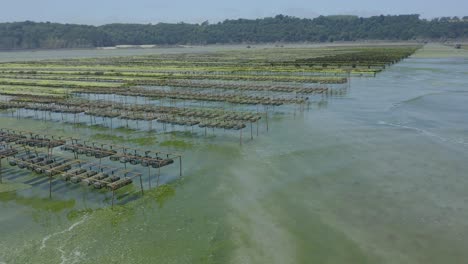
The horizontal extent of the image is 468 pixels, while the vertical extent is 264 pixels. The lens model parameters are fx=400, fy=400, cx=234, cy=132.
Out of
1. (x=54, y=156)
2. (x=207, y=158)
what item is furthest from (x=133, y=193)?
(x=54, y=156)

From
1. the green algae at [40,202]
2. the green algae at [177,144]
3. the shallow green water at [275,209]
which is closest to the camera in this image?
the shallow green water at [275,209]

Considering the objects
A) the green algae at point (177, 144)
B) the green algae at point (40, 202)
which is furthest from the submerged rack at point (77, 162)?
the green algae at point (177, 144)

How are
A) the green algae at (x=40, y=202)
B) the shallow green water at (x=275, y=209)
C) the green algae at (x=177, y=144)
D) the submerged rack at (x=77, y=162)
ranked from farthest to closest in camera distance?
the green algae at (x=177, y=144), the submerged rack at (x=77, y=162), the green algae at (x=40, y=202), the shallow green water at (x=275, y=209)

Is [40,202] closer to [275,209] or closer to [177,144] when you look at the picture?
[177,144]

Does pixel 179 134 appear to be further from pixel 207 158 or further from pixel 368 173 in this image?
pixel 368 173

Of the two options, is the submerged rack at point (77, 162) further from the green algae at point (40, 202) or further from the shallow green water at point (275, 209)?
the shallow green water at point (275, 209)

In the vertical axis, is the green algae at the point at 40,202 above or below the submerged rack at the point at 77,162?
below

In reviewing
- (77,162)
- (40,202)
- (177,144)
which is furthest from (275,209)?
(177,144)

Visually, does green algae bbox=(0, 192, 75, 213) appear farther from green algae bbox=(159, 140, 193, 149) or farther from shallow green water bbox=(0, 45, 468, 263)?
green algae bbox=(159, 140, 193, 149)

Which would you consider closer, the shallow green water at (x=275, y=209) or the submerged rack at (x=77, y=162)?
the shallow green water at (x=275, y=209)
